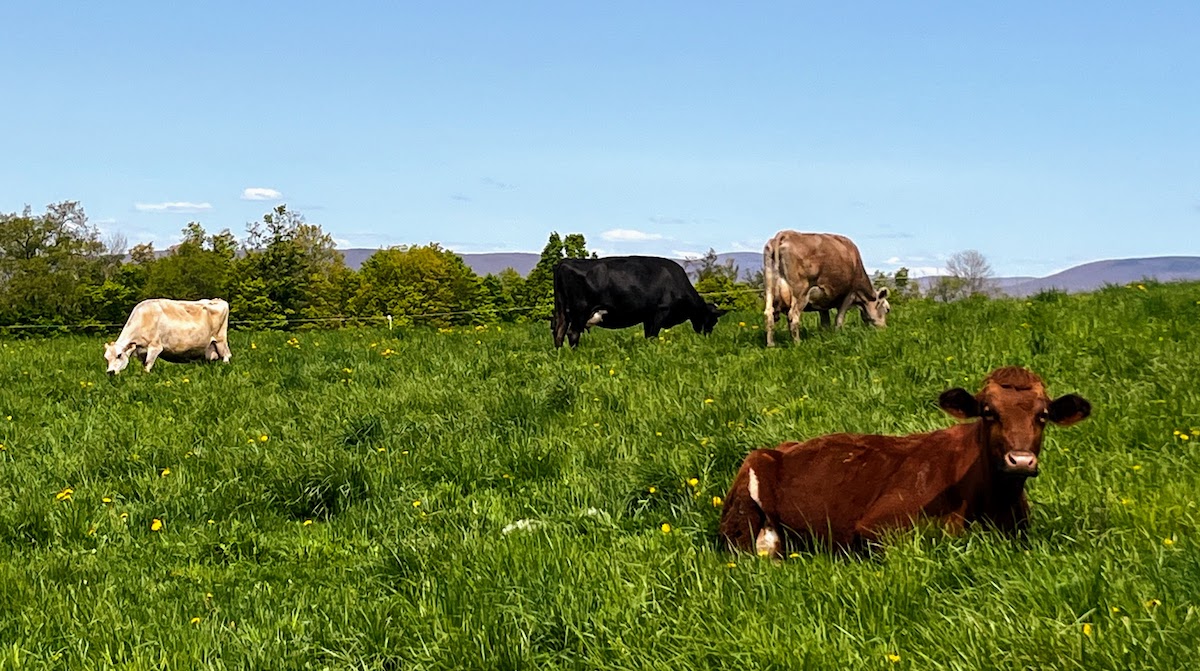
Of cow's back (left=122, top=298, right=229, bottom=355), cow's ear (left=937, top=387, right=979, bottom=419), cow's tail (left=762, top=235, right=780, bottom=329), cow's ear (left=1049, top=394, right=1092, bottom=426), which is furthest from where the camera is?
cow's back (left=122, top=298, right=229, bottom=355)

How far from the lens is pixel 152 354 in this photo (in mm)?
15789

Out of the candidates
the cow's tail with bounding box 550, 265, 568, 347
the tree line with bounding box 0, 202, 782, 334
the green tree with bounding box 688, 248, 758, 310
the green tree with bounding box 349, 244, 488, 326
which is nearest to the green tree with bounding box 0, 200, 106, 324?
the tree line with bounding box 0, 202, 782, 334

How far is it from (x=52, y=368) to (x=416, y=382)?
23.6 ft

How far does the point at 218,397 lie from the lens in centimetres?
1220

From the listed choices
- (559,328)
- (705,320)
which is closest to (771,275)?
(705,320)

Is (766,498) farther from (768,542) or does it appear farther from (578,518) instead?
(578,518)

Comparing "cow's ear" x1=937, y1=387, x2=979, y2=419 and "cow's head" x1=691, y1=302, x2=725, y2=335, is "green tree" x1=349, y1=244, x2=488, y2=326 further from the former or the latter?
"cow's ear" x1=937, y1=387, x2=979, y2=419

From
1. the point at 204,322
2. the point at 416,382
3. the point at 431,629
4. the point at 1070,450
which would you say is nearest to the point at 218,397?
the point at 416,382

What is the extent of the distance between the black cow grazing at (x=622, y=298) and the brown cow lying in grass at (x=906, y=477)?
10970mm

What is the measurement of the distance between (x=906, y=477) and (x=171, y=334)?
13981 millimetres

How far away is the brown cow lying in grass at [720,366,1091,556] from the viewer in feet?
15.4

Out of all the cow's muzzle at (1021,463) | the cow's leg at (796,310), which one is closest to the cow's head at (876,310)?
the cow's leg at (796,310)

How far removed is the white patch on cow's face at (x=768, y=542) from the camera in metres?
5.23

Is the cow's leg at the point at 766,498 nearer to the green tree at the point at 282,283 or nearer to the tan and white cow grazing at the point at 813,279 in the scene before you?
the tan and white cow grazing at the point at 813,279
